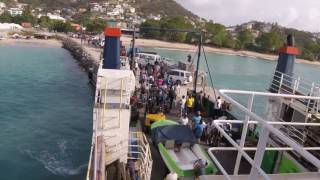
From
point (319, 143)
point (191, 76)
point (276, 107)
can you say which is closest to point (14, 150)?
point (276, 107)

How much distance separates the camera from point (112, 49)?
15.8 metres

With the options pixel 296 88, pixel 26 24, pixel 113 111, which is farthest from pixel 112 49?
pixel 26 24

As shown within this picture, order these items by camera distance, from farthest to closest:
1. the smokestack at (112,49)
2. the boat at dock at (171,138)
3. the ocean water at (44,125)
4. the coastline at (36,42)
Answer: the coastline at (36,42)
the ocean water at (44,125)
the smokestack at (112,49)
the boat at dock at (171,138)

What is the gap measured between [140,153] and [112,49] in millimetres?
4764

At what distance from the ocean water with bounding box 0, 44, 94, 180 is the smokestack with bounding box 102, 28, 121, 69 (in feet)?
21.0

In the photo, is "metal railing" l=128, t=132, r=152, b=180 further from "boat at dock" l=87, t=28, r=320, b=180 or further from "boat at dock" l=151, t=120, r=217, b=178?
"boat at dock" l=151, t=120, r=217, b=178

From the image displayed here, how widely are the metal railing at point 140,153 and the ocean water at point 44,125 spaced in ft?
16.4

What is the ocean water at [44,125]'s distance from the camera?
1936cm

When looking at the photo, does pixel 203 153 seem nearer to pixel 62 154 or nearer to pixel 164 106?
pixel 164 106

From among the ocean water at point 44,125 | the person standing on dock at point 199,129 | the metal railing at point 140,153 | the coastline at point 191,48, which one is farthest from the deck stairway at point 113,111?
the coastline at point 191,48

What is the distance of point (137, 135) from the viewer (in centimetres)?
1556

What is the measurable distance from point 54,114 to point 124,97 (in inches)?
698

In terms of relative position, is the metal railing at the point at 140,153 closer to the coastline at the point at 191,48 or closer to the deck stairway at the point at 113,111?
the deck stairway at the point at 113,111

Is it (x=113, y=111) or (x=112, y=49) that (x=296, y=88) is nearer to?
(x=113, y=111)
